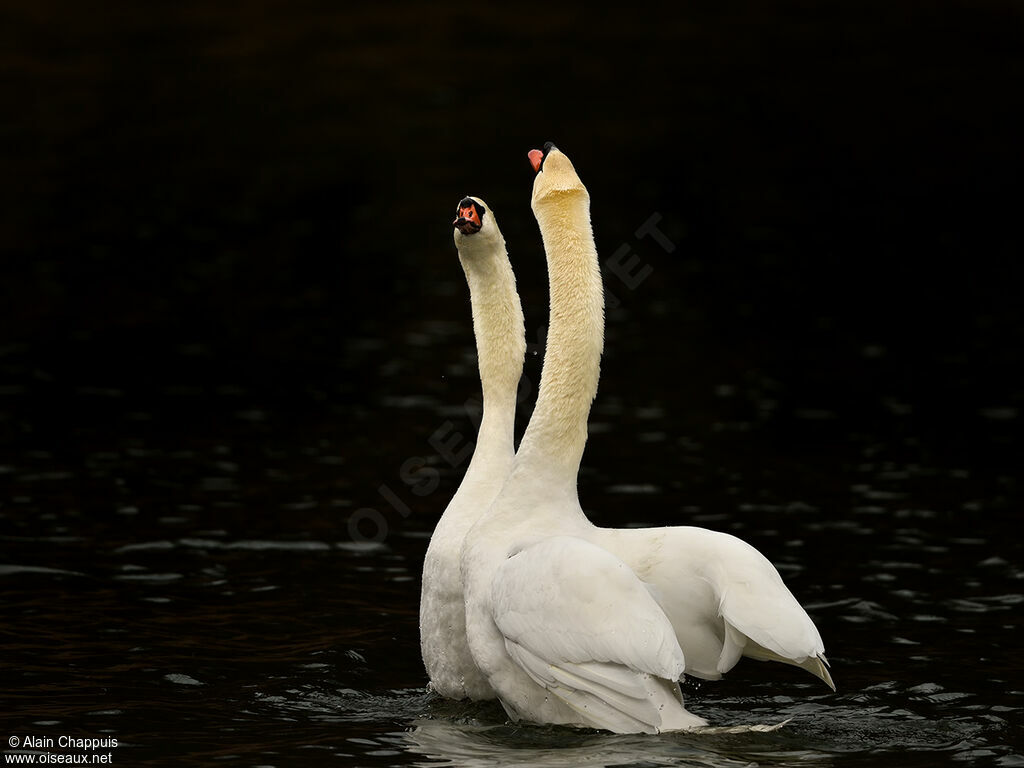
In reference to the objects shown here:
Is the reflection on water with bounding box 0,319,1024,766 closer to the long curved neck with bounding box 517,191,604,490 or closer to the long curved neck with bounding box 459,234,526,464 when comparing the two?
the long curved neck with bounding box 517,191,604,490

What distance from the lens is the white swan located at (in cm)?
1184

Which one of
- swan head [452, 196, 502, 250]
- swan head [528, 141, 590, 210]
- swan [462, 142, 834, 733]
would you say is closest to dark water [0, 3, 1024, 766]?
swan [462, 142, 834, 733]

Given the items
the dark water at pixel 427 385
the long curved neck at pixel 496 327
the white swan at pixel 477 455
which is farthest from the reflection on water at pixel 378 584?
the long curved neck at pixel 496 327

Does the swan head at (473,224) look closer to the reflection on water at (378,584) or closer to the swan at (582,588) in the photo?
the swan at (582,588)

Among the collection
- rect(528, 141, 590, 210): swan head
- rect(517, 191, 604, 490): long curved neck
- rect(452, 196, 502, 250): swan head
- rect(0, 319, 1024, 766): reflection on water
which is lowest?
rect(0, 319, 1024, 766): reflection on water

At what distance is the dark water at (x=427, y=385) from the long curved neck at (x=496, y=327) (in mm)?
2060

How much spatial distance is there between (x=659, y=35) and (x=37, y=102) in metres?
24.6

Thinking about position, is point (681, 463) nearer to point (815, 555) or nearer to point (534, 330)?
point (815, 555)

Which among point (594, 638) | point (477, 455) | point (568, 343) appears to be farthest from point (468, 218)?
point (594, 638)

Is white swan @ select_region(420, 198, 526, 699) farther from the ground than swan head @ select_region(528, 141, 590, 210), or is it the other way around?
swan head @ select_region(528, 141, 590, 210)

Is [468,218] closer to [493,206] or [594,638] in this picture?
[594,638]

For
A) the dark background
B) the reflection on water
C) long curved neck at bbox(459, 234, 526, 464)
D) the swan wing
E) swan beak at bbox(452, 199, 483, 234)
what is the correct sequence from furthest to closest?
the dark background, long curved neck at bbox(459, 234, 526, 464), swan beak at bbox(452, 199, 483, 234), the reflection on water, the swan wing

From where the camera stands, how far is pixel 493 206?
35281 mm

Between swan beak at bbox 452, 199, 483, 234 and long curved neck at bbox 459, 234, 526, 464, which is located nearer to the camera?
swan beak at bbox 452, 199, 483, 234
